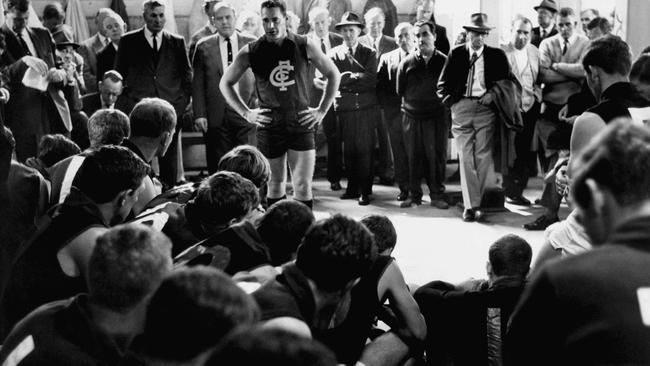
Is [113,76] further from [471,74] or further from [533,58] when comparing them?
[533,58]

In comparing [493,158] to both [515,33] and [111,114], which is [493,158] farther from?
[111,114]

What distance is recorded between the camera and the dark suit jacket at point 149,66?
24.9 ft

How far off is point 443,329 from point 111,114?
2.13 meters

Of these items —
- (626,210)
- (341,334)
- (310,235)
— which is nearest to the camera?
(626,210)

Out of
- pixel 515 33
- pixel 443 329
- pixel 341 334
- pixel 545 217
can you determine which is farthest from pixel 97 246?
pixel 515 33

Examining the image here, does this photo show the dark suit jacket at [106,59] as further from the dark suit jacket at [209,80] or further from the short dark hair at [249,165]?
the short dark hair at [249,165]

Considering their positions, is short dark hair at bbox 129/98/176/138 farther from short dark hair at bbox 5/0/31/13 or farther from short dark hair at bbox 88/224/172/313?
short dark hair at bbox 5/0/31/13

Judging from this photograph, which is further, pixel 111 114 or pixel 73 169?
pixel 111 114

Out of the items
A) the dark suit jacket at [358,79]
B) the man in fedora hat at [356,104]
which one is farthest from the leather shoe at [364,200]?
the dark suit jacket at [358,79]

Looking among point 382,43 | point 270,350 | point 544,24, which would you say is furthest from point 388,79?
point 270,350

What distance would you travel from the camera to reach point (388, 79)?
8.98 metres

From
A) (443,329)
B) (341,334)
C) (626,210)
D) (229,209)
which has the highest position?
(626,210)

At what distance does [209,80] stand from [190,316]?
21.2 feet

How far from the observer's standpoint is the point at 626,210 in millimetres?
1633
